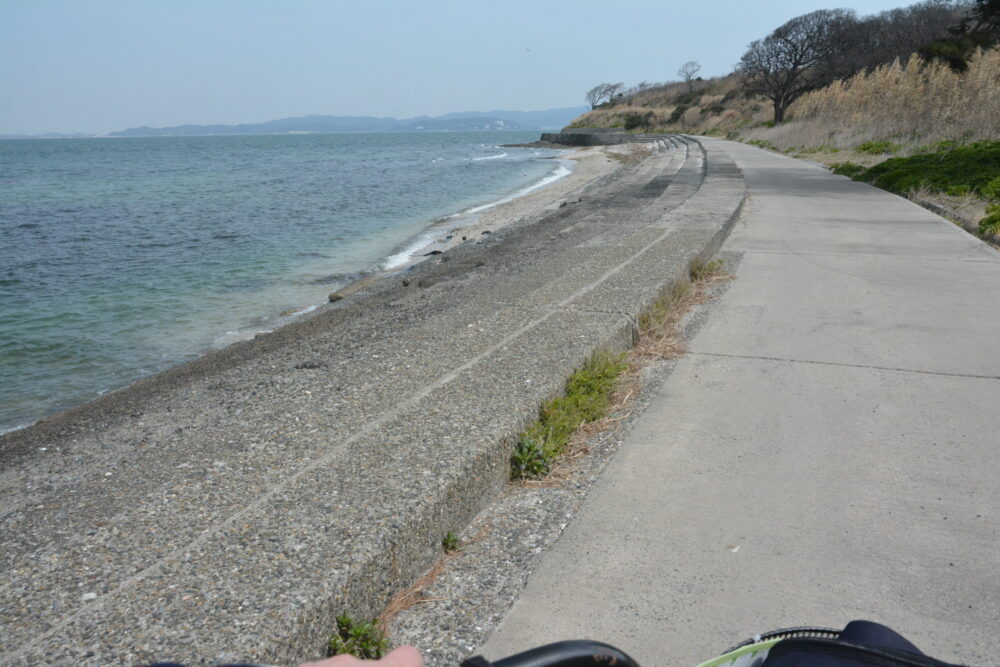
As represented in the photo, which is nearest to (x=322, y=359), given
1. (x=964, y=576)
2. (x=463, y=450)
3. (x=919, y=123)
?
(x=463, y=450)

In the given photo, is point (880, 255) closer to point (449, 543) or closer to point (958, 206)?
point (958, 206)

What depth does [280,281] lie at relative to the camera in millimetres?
13117

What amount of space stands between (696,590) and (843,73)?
52.4 metres

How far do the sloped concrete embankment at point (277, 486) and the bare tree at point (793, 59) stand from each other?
4768cm

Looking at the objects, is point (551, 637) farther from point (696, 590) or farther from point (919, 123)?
point (919, 123)

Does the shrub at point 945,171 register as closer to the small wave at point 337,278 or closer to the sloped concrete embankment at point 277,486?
the sloped concrete embankment at point 277,486

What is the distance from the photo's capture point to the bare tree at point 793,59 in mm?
47844

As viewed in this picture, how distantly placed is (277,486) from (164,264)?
13755 millimetres

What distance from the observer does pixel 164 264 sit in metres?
14.9

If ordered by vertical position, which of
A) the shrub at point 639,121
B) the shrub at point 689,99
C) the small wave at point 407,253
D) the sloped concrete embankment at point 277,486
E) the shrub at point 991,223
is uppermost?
the shrub at point 689,99

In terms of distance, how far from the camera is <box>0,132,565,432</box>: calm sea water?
891cm

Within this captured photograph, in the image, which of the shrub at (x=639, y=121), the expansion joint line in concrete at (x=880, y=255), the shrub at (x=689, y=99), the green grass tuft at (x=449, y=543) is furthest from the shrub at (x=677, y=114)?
the green grass tuft at (x=449, y=543)

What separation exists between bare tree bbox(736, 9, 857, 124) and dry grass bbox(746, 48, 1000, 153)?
19658 millimetres

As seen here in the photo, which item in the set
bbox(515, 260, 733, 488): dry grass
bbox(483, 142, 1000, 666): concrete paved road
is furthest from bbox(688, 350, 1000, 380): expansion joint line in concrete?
bbox(515, 260, 733, 488): dry grass
